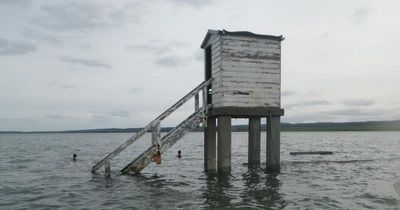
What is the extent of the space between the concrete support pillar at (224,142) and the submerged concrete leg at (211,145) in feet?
3.77

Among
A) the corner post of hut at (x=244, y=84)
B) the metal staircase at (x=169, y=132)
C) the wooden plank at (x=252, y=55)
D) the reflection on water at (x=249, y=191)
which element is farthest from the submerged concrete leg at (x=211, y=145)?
the wooden plank at (x=252, y=55)

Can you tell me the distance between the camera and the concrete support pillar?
19188 mm

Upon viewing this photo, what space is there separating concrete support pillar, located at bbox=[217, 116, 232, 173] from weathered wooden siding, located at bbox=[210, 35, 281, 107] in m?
0.80

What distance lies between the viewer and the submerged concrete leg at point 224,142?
63.0ft

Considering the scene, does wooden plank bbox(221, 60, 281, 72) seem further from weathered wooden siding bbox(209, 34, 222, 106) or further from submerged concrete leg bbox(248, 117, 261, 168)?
submerged concrete leg bbox(248, 117, 261, 168)

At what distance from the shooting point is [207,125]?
2108 cm

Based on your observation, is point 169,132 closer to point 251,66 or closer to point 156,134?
point 156,134

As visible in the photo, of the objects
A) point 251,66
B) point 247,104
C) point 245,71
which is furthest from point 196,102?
point 251,66

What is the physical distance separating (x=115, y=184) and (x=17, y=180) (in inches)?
265

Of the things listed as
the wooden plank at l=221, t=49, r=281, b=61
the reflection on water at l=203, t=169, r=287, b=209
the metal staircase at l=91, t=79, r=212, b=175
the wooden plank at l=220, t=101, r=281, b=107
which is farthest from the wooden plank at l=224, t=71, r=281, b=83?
the reflection on water at l=203, t=169, r=287, b=209

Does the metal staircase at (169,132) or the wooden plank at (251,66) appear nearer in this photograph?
the wooden plank at (251,66)

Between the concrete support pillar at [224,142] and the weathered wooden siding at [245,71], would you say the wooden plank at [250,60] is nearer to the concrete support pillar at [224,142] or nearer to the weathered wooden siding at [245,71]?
the weathered wooden siding at [245,71]

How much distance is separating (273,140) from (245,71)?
342 centimetres

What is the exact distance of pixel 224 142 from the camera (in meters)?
19.2
